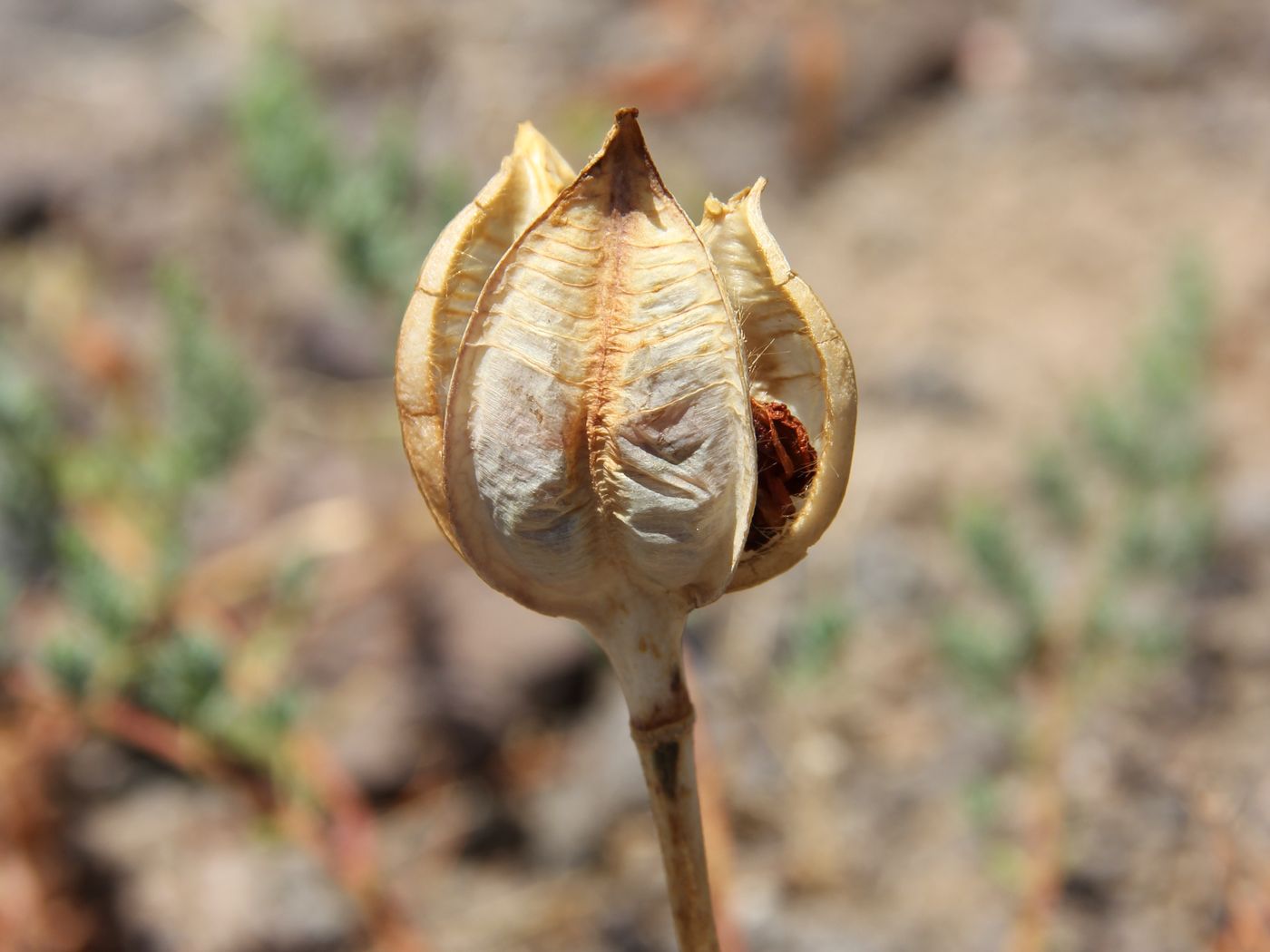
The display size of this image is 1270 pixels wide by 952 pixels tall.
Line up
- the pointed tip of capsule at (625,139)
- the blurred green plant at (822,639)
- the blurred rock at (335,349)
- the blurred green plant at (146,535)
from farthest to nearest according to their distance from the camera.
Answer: the blurred rock at (335,349) → the blurred green plant at (822,639) → the blurred green plant at (146,535) → the pointed tip of capsule at (625,139)

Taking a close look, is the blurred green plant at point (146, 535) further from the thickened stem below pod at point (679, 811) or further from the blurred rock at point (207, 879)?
the thickened stem below pod at point (679, 811)

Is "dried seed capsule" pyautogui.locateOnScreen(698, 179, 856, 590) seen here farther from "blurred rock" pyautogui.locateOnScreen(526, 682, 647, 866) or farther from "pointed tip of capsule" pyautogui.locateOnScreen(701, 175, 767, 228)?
"blurred rock" pyautogui.locateOnScreen(526, 682, 647, 866)

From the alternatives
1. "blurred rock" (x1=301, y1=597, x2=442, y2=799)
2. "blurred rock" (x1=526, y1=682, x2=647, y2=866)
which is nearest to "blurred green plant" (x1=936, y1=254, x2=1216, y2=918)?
"blurred rock" (x1=526, y1=682, x2=647, y2=866)

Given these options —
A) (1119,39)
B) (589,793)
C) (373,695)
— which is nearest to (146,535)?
(373,695)

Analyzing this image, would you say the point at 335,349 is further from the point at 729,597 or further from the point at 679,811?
the point at 679,811

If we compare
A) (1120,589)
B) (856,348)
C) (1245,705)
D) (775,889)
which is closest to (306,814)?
(775,889)

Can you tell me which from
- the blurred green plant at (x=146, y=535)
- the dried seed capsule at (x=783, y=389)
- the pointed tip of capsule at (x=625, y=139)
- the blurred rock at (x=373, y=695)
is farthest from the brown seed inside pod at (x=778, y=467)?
the blurred rock at (x=373, y=695)

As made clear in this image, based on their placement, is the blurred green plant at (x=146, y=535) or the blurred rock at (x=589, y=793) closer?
the blurred green plant at (x=146, y=535)

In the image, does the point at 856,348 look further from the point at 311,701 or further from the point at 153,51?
the point at 153,51
